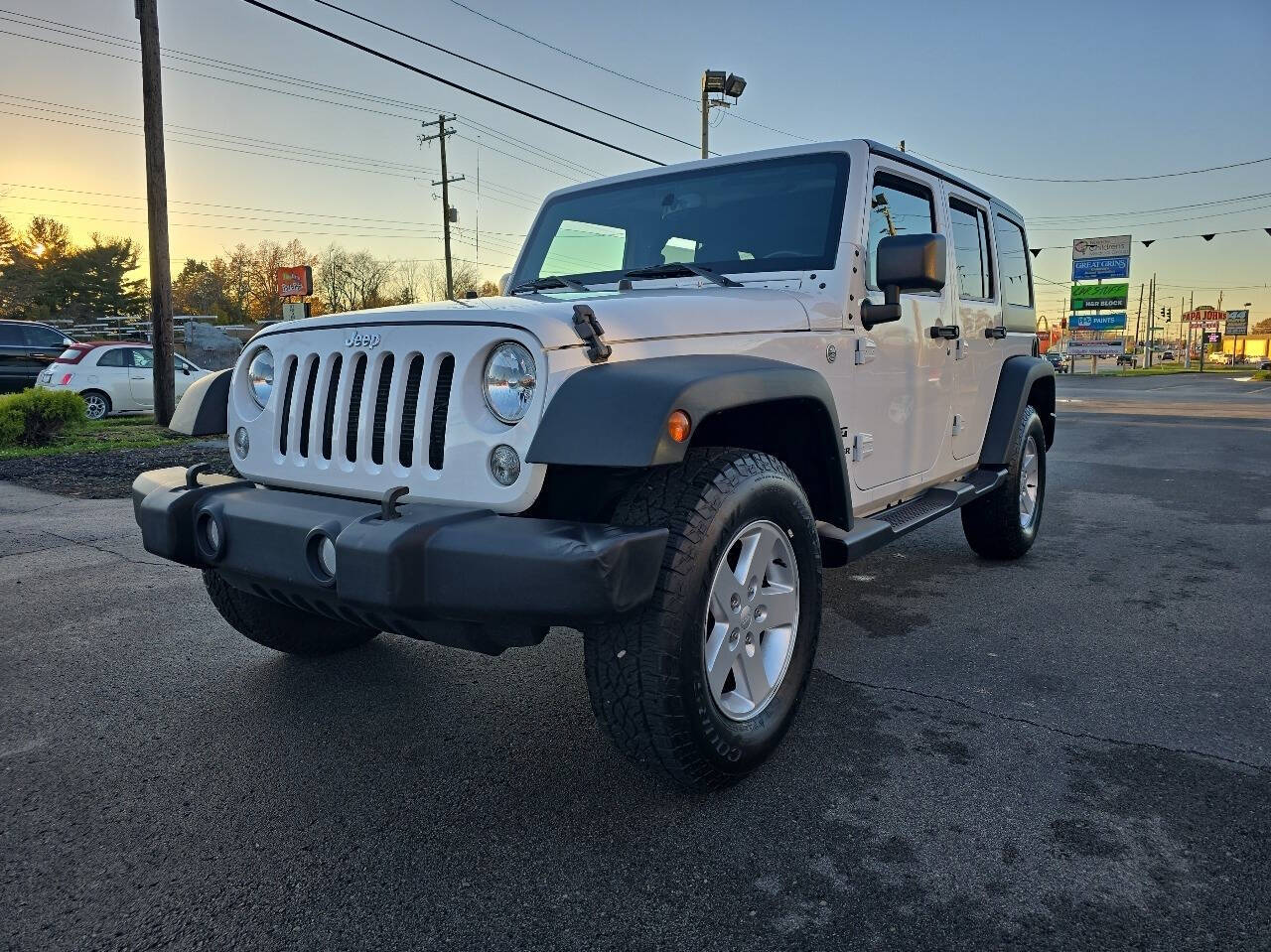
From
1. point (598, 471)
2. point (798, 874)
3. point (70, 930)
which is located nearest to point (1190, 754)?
point (798, 874)

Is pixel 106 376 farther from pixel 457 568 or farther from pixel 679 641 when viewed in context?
pixel 679 641

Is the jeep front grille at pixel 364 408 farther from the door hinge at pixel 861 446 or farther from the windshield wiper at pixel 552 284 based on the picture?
the door hinge at pixel 861 446

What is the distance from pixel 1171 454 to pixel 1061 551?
22.5 ft

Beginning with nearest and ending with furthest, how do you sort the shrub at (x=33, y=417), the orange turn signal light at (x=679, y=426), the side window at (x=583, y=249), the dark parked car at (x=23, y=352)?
the orange turn signal light at (x=679, y=426) → the side window at (x=583, y=249) → the shrub at (x=33, y=417) → the dark parked car at (x=23, y=352)

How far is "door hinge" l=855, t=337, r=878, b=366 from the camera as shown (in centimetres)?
338

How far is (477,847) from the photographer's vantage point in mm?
2270

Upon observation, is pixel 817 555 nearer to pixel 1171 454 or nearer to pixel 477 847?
pixel 477 847

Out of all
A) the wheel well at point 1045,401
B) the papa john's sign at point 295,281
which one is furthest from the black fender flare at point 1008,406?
the papa john's sign at point 295,281

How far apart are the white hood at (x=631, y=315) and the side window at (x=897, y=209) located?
696 millimetres

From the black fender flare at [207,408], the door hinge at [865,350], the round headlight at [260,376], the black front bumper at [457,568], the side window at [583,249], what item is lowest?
the black front bumper at [457,568]

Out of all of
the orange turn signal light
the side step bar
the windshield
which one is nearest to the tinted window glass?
the windshield

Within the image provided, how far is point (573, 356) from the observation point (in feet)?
7.55

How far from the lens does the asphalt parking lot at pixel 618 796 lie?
1981 millimetres

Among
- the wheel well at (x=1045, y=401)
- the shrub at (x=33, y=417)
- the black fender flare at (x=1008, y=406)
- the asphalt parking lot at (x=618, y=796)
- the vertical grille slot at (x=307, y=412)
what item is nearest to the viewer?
the asphalt parking lot at (x=618, y=796)
